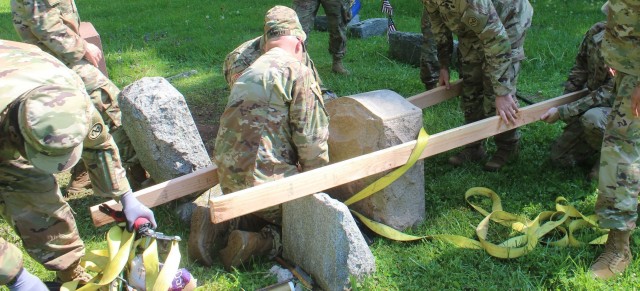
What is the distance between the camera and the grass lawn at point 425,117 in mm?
3535

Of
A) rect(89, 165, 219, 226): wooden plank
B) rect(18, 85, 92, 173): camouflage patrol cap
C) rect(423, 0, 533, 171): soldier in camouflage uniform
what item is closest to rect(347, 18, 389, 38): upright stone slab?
rect(423, 0, 533, 171): soldier in camouflage uniform

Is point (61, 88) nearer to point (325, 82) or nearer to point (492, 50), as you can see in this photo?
point (492, 50)

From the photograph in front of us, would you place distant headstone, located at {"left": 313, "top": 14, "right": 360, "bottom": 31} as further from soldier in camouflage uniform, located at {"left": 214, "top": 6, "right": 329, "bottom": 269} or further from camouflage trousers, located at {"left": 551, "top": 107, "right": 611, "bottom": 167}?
soldier in camouflage uniform, located at {"left": 214, "top": 6, "right": 329, "bottom": 269}

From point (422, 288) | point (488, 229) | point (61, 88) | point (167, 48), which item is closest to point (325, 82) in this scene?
point (167, 48)

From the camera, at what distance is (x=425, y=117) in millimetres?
5688

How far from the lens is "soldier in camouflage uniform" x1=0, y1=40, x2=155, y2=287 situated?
8.00 ft

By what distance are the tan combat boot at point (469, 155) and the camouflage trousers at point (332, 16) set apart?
104 inches

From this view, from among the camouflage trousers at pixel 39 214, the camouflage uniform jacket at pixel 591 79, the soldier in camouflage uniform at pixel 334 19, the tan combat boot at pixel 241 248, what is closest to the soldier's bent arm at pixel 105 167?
the camouflage trousers at pixel 39 214

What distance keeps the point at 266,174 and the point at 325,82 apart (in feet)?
11.0

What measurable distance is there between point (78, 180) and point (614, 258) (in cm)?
372

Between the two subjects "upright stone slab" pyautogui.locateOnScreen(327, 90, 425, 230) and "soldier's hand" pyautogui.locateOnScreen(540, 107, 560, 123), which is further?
"soldier's hand" pyautogui.locateOnScreen(540, 107, 560, 123)

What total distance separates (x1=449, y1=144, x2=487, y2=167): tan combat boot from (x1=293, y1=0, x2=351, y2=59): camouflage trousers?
2646mm

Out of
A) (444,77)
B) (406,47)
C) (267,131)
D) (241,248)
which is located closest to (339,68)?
(406,47)

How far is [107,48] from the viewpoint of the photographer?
8.62 meters
